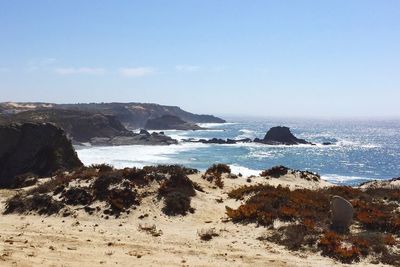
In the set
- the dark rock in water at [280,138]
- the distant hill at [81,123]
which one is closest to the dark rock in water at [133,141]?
the distant hill at [81,123]

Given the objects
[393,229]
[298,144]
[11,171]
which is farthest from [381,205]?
[298,144]

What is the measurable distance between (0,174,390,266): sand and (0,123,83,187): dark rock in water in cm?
3459

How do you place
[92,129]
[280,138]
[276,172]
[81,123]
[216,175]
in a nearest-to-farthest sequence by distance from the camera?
1. [216,175]
2. [276,172]
3. [81,123]
4. [92,129]
5. [280,138]

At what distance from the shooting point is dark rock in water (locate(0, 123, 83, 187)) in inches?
2124

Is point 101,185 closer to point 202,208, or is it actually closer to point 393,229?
point 202,208

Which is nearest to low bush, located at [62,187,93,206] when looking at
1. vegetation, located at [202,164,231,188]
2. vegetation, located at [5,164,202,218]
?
vegetation, located at [5,164,202,218]

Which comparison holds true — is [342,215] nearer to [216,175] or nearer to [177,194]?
[177,194]

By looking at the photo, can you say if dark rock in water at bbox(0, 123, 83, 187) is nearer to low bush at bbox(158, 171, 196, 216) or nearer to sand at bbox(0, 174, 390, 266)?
low bush at bbox(158, 171, 196, 216)

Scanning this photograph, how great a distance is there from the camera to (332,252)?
1557 centimetres

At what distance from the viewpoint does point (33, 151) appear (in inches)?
2283

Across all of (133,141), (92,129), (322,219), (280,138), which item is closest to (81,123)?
(92,129)

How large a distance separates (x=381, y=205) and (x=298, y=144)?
386ft

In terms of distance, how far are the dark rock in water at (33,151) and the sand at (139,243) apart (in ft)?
113

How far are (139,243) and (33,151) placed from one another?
46380 mm
